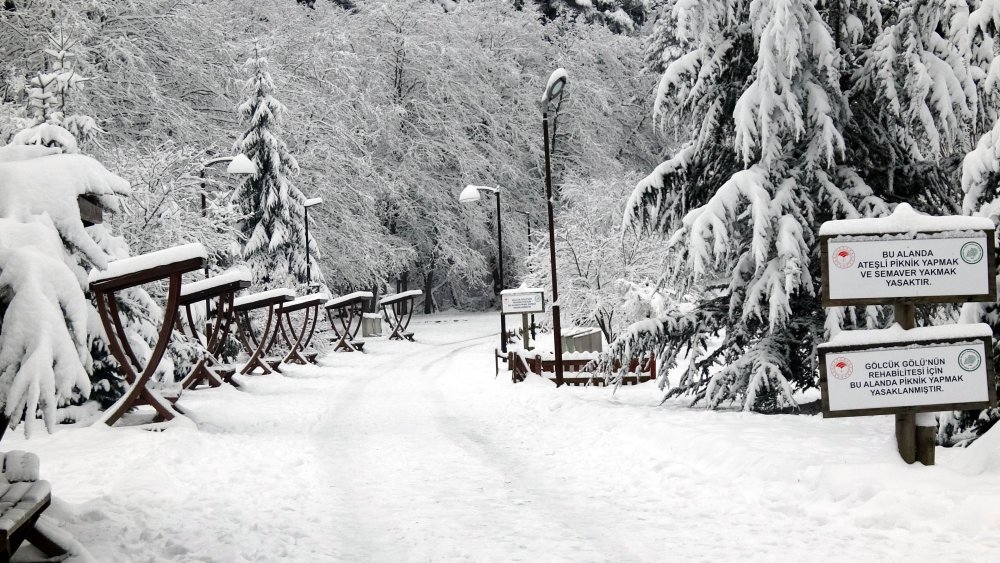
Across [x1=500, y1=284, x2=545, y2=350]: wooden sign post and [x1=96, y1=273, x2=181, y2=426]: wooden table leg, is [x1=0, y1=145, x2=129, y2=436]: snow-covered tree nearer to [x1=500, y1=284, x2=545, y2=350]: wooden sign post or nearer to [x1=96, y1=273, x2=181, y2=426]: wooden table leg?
[x1=96, y1=273, x2=181, y2=426]: wooden table leg

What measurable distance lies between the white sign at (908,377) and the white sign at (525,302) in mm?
13155

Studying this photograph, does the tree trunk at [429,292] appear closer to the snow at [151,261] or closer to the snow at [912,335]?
the snow at [151,261]

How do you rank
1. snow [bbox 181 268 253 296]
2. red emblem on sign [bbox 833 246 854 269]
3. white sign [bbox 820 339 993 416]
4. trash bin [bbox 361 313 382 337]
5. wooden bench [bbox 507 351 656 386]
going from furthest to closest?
trash bin [bbox 361 313 382 337], wooden bench [bbox 507 351 656 386], snow [bbox 181 268 253 296], red emblem on sign [bbox 833 246 854 269], white sign [bbox 820 339 993 416]

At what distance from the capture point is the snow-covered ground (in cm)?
566

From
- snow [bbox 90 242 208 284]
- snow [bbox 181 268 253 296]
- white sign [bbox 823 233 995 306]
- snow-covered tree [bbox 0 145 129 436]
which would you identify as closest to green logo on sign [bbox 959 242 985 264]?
white sign [bbox 823 233 995 306]

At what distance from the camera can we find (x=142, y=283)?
34.4 ft

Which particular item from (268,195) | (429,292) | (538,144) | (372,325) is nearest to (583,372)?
(268,195)

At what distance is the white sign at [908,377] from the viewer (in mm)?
6746

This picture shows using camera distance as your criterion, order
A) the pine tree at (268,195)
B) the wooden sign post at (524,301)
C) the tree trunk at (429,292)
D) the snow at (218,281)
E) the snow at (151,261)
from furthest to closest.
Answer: the tree trunk at (429,292) → the pine tree at (268,195) → the wooden sign post at (524,301) → the snow at (218,281) → the snow at (151,261)

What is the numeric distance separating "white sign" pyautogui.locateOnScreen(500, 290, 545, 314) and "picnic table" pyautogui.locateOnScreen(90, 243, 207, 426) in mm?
9306

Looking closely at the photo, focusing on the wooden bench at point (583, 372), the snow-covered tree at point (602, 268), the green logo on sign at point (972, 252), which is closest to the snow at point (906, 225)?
the green logo on sign at point (972, 252)

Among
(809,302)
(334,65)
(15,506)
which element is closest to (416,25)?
(334,65)

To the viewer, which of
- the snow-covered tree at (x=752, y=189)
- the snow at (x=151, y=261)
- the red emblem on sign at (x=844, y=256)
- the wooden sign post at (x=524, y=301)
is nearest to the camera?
the red emblem on sign at (x=844, y=256)

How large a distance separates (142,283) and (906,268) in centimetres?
805
